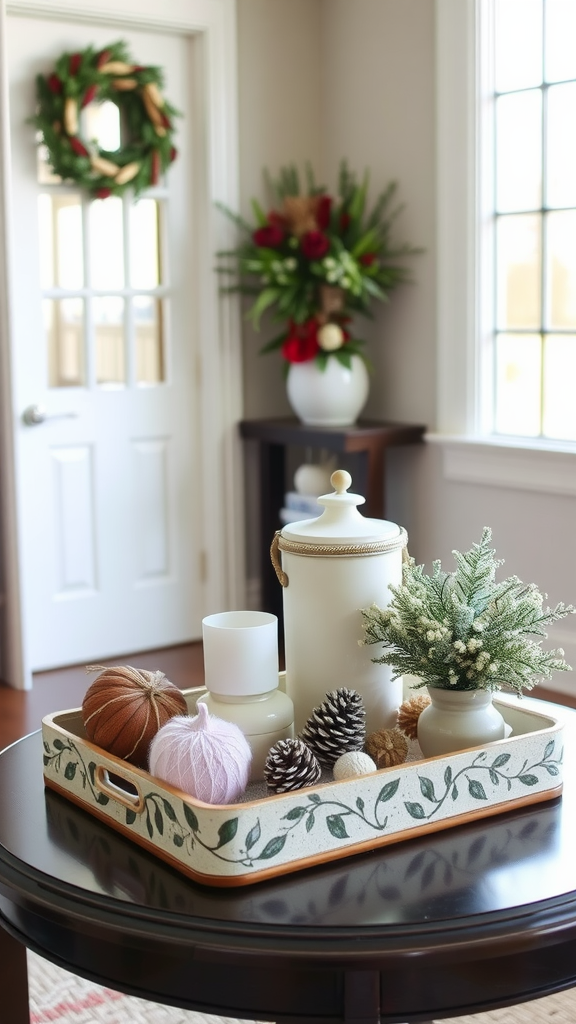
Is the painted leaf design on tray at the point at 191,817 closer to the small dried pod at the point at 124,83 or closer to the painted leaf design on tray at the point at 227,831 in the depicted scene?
the painted leaf design on tray at the point at 227,831

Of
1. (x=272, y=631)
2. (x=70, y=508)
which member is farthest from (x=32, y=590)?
(x=272, y=631)

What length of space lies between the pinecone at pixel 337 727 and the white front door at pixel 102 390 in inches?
99.0

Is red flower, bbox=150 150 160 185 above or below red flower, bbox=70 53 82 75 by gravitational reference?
below

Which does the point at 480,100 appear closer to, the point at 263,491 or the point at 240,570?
the point at 263,491

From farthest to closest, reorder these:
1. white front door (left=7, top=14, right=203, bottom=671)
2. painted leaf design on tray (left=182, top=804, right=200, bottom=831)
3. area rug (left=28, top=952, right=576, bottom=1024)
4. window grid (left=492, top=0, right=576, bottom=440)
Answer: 1. white front door (left=7, top=14, right=203, bottom=671)
2. window grid (left=492, top=0, right=576, bottom=440)
3. area rug (left=28, top=952, right=576, bottom=1024)
4. painted leaf design on tray (left=182, top=804, right=200, bottom=831)

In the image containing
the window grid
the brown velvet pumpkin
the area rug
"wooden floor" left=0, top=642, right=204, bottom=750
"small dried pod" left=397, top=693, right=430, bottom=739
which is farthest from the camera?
the window grid

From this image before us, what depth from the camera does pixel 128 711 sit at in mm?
1294

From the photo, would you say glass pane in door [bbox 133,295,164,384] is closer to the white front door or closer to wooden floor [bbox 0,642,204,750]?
the white front door

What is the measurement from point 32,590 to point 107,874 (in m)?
2.84

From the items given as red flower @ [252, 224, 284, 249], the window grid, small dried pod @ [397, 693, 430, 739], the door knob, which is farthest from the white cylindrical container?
red flower @ [252, 224, 284, 249]

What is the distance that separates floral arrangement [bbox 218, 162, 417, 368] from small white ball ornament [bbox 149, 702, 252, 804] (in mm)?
2772

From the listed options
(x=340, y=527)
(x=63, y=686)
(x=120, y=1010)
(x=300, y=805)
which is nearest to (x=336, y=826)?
(x=300, y=805)

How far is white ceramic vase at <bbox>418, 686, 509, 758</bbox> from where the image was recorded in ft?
4.26

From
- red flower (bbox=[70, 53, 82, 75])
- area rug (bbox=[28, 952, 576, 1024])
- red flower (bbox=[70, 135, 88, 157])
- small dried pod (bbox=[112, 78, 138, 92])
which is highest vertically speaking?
red flower (bbox=[70, 53, 82, 75])
